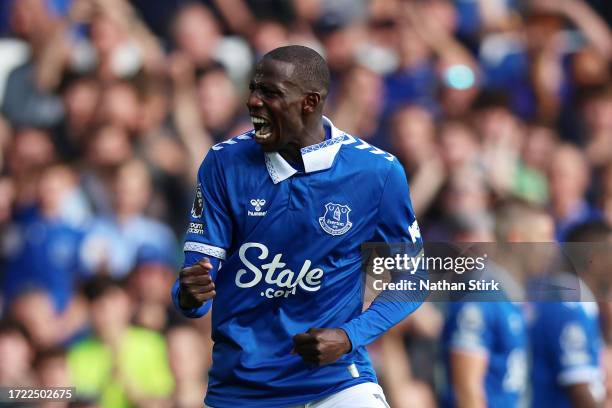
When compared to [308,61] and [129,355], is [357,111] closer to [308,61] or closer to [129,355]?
A: [129,355]

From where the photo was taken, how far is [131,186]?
7066 mm

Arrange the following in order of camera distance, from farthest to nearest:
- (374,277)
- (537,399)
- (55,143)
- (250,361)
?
(55,143) < (537,399) < (374,277) < (250,361)

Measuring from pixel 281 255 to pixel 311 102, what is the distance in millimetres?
565

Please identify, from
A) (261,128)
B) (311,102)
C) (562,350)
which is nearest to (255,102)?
(261,128)

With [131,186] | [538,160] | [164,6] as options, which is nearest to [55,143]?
[131,186]

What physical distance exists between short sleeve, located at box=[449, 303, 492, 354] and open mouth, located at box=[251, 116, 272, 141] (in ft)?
9.37

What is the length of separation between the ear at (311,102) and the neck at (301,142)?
0.20 ft

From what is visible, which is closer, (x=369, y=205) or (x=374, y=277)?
(x=369, y=205)

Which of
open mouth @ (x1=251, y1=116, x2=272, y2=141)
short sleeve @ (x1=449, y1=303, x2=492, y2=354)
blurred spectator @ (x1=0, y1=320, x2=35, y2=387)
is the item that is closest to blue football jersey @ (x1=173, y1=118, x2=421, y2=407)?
open mouth @ (x1=251, y1=116, x2=272, y2=141)

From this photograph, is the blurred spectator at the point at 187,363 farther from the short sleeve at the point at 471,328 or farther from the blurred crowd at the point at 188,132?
the short sleeve at the point at 471,328

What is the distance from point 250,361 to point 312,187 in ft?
2.17

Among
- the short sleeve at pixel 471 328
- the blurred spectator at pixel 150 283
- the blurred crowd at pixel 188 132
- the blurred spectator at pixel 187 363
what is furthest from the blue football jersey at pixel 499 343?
the blurred spectator at pixel 150 283

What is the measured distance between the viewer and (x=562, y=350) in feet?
21.8

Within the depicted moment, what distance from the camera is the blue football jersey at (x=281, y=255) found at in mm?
4082
